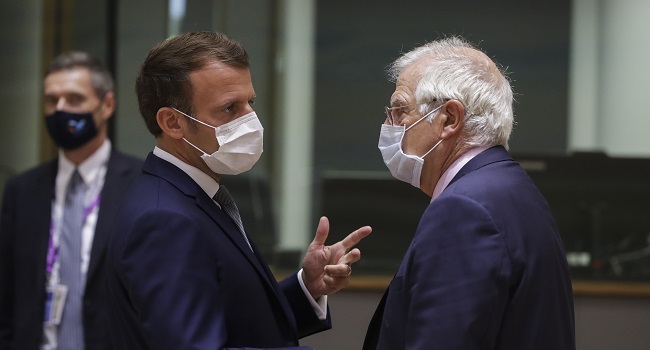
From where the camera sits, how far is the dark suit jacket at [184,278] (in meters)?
2.13

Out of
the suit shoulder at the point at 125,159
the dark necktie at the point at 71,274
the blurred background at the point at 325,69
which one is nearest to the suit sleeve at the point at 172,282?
the dark necktie at the point at 71,274

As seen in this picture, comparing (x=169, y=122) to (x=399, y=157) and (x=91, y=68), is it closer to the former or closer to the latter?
(x=399, y=157)

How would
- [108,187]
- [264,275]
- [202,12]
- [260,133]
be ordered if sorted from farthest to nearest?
[202,12] → [108,187] → [260,133] → [264,275]

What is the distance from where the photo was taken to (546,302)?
210cm

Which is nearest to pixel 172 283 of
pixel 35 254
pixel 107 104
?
pixel 35 254

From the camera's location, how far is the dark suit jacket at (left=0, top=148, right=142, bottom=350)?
3.59m

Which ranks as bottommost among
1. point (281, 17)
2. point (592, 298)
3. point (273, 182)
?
point (592, 298)

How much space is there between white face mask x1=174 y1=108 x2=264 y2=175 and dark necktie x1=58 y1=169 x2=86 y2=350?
1.41m

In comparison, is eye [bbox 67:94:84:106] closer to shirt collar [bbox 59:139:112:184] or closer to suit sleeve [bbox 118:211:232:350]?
shirt collar [bbox 59:139:112:184]

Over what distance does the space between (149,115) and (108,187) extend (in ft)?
4.60

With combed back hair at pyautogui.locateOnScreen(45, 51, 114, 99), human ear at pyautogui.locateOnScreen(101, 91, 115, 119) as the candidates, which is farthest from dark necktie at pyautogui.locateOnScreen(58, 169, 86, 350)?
combed back hair at pyautogui.locateOnScreen(45, 51, 114, 99)

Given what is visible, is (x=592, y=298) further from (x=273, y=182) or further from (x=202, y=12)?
(x=202, y=12)

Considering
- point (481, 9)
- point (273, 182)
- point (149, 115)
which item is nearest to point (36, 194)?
point (149, 115)

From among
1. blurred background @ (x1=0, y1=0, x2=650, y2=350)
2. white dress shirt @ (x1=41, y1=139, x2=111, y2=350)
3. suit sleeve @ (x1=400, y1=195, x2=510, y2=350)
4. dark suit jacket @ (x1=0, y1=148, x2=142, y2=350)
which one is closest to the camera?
suit sleeve @ (x1=400, y1=195, x2=510, y2=350)
